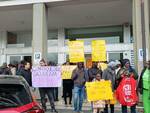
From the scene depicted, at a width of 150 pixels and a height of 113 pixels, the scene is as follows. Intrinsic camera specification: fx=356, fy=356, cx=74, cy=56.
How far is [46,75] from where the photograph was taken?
11805 mm

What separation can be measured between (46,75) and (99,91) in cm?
229

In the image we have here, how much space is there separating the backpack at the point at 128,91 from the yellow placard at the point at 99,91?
1.14 ft

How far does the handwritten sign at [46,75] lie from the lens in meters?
11.7

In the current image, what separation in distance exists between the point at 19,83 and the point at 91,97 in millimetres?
5367

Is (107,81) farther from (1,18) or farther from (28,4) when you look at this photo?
(1,18)

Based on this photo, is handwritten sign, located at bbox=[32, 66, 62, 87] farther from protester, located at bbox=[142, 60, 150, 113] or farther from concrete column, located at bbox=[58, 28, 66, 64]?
concrete column, located at bbox=[58, 28, 66, 64]

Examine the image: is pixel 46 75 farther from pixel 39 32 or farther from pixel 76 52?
pixel 39 32

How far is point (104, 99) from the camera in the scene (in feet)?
33.6

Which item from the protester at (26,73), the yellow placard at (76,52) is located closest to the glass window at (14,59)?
the protester at (26,73)

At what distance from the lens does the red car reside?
478cm

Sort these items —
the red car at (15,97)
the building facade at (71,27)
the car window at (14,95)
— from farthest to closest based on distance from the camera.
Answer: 1. the building facade at (71,27)
2. the car window at (14,95)
3. the red car at (15,97)

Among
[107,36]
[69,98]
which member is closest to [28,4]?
[69,98]

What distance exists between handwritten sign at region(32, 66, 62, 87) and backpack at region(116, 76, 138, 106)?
2403mm

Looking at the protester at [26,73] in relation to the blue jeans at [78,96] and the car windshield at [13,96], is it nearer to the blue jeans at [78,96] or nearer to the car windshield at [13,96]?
the blue jeans at [78,96]
